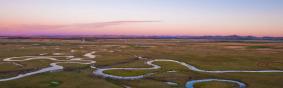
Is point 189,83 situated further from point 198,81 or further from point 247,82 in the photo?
point 247,82

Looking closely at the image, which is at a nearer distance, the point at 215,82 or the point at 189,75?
the point at 215,82

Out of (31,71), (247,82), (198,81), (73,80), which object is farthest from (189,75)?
(31,71)

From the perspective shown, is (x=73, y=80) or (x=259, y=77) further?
(x=259, y=77)

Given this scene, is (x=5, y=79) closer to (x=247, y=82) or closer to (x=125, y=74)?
(x=125, y=74)

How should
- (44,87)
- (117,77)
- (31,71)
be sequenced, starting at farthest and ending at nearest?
(31,71) < (117,77) < (44,87)

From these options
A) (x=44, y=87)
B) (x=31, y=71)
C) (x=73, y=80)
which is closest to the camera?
(x=44, y=87)

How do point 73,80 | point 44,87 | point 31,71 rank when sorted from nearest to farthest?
point 44,87
point 73,80
point 31,71

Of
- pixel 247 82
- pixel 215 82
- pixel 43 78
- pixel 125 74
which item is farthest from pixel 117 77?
pixel 247 82
